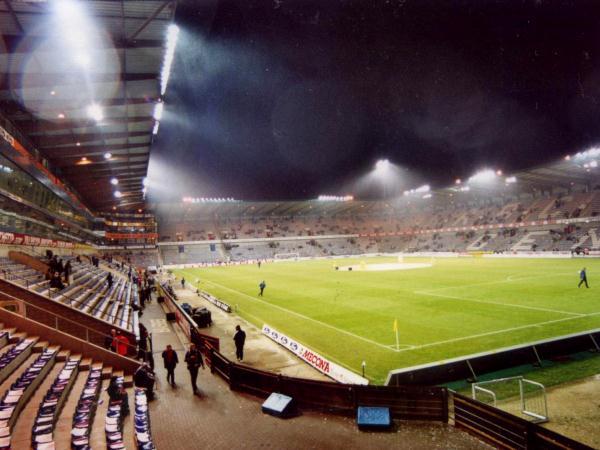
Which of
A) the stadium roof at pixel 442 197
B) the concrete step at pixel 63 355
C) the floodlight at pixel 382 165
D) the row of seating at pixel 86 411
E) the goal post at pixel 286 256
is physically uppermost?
the floodlight at pixel 382 165

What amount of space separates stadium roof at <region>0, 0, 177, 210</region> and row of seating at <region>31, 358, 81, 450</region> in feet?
32.4

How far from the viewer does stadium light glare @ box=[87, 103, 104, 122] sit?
59.6 ft

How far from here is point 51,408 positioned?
26.1ft

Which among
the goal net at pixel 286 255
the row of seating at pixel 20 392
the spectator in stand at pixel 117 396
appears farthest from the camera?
the goal net at pixel 286 255

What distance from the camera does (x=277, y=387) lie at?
10.3 metres

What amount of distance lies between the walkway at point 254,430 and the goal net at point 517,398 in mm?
1761

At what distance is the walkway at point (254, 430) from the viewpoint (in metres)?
7.95

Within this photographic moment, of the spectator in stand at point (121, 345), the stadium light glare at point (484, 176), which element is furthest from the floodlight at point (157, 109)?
the stadium light glare at point (484, 176)

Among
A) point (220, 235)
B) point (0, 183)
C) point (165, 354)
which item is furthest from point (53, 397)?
point (220, 235)

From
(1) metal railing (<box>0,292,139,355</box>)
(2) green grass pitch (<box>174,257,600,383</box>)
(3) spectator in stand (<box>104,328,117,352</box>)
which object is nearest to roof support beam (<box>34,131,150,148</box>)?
(1) metal railing (<box>0,292,139,355</box>)

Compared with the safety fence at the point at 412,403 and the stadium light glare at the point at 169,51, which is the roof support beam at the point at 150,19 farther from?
the safety fence at the point at 412,403

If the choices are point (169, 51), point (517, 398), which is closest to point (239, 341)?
point (517, 398)

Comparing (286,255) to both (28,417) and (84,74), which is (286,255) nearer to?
(84,74)

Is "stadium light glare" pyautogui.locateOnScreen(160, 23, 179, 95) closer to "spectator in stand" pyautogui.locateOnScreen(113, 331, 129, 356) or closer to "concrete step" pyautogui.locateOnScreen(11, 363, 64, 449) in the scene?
"spectator in stand" pyautogui.locateOnScreen(113, 331, 129, 356)
